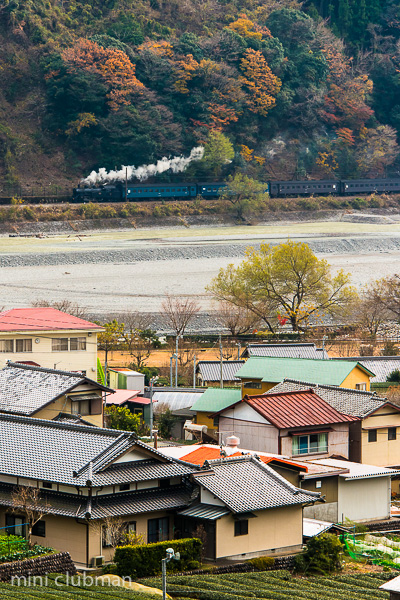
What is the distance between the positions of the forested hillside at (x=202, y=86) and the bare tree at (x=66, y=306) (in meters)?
33.1

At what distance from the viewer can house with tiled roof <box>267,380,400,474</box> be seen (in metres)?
23.2

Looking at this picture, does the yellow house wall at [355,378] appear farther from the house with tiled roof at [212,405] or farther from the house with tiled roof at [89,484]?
the house with tiled roof at [89,484]

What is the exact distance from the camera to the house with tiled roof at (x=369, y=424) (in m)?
23.2

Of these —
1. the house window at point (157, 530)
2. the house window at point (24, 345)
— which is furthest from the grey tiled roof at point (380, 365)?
the house window at point (157, 530)

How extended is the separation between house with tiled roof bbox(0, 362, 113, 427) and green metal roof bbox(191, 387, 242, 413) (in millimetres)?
3207

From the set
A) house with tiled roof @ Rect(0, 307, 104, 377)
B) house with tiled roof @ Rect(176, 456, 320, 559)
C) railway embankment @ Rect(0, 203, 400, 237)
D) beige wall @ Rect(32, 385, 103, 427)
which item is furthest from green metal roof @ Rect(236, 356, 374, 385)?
railway embankment @ Rect(0, 203, 400, 237)

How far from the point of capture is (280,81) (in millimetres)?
96250

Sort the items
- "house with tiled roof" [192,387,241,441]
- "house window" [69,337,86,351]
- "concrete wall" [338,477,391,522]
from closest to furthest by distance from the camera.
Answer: "concrete wall" [338,477,391,522], "house with tiled roof" [192,387,241,441], "house window" [69,337,86,351]

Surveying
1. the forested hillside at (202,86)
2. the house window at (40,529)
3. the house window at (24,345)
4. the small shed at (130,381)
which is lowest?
A: the house window at (40,529)

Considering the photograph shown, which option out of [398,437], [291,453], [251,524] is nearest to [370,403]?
[398,437]

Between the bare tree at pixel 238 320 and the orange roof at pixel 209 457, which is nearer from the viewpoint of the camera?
the orange roof at pixel 209 457

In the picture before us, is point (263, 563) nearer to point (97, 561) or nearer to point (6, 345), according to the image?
point (97, 561)

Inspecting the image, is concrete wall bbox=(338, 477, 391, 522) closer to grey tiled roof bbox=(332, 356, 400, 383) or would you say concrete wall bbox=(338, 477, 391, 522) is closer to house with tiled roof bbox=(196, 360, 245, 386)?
house with tiled roof bbox=(196, 360, 245, 386)

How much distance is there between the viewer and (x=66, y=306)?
4212 centimetres
